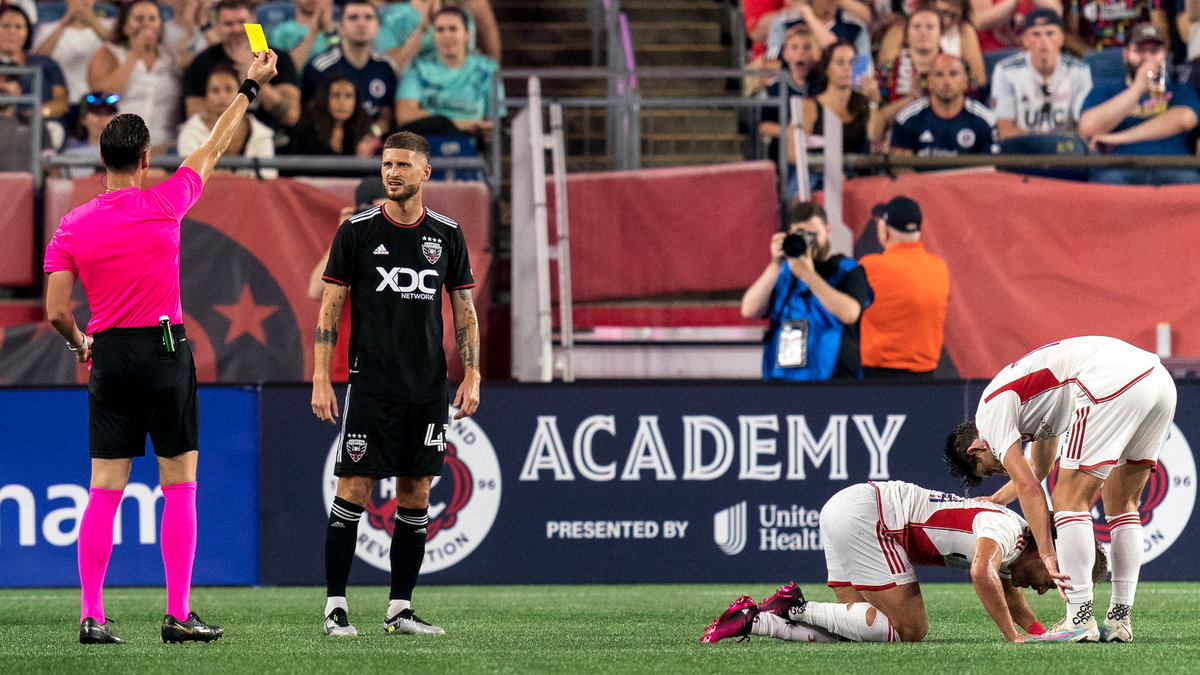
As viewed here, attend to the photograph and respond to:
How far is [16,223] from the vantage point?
1267 centimetres

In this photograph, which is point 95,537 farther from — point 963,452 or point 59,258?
point 963,452

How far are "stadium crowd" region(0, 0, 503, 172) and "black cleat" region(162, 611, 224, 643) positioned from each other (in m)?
7.05

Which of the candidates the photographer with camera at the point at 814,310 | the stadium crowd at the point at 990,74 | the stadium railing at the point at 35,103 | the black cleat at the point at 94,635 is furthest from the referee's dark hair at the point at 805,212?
the stadium railing at the point at 35,103

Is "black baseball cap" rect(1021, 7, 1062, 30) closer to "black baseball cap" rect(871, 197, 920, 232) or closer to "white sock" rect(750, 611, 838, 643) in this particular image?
"black baseball cap" rect(871, 197, 920, 232)

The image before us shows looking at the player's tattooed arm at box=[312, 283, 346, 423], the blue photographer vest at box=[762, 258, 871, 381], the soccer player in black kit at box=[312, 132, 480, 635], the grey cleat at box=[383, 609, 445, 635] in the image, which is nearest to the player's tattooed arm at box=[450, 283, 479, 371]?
the soccer player in black kit at box=[312, 132, 480, 635]

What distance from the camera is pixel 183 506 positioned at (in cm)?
671

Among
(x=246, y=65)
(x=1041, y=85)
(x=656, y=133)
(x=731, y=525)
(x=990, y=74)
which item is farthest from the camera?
(x=656, y=133)

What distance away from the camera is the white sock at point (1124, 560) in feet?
22.7

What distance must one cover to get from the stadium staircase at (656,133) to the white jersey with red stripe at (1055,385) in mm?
5650

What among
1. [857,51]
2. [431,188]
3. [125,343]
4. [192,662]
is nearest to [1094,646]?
[192,662]

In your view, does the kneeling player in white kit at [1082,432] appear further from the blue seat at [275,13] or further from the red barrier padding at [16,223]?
the blue seat at [275,13]

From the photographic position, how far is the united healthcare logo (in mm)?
10242

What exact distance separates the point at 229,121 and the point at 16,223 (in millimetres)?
6620

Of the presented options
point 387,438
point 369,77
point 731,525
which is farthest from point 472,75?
point 387,438
